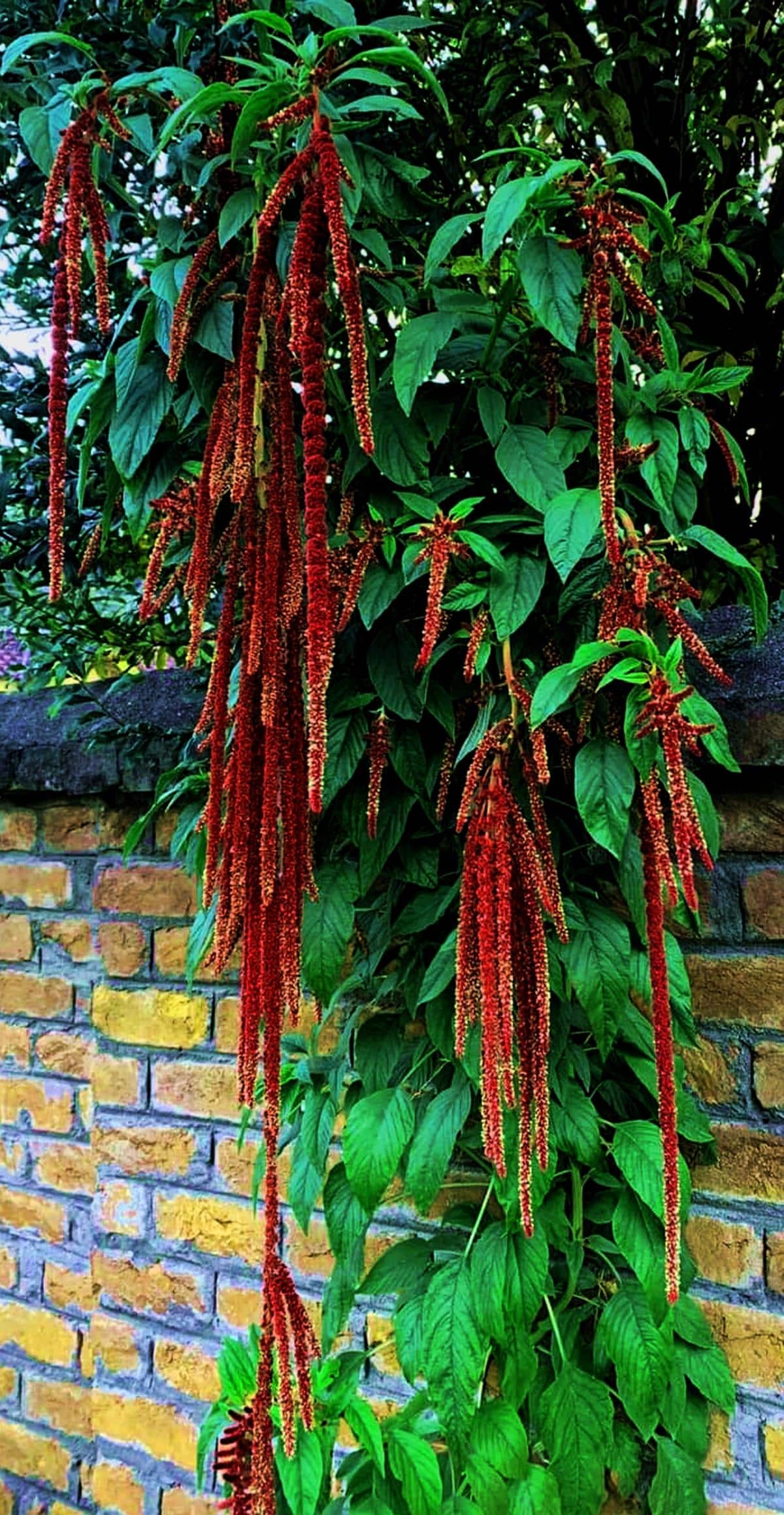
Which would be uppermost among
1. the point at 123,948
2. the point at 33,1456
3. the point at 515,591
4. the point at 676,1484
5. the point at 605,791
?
the point at 515,591

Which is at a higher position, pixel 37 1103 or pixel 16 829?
pixel 16 829

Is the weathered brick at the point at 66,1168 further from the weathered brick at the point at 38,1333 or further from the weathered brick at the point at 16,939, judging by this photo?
the weathered brick at the point at 16,939

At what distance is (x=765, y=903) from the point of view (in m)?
1.26

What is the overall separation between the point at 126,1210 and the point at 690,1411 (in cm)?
89

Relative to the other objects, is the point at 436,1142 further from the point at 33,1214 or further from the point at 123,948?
the point at 33,1214

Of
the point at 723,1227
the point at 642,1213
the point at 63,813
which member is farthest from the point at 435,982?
the point at 63,813

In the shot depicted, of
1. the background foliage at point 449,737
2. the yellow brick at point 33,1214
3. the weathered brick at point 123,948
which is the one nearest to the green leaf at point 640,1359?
the background foliage at point 449,737

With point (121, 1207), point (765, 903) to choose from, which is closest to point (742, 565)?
point (765, 903)

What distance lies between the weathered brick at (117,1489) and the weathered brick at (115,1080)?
1.79 ft

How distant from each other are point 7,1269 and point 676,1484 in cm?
137

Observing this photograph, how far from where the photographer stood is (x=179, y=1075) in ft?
5.53

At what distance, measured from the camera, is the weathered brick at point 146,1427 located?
5.47 ft

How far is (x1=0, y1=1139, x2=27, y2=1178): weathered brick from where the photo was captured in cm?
208

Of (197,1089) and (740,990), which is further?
(197,1089)
